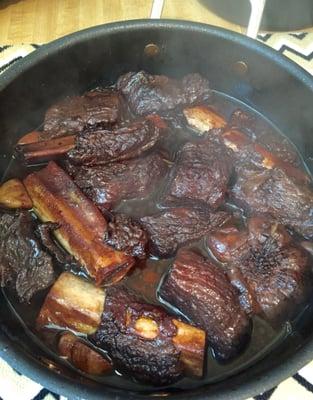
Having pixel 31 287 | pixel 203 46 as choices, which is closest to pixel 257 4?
pixel 203 46

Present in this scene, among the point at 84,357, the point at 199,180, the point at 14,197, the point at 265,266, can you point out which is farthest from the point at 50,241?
the point at 265,266

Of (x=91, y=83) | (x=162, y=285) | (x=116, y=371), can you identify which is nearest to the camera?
(x=116, y=371)

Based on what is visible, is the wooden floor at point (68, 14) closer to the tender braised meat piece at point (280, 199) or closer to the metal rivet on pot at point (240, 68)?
the metal rivet on pot at point (240, 68)

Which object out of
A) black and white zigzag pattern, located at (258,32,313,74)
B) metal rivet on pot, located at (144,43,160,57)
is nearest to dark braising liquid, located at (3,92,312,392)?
metal rivet on pot, located at (144,43,160,57)

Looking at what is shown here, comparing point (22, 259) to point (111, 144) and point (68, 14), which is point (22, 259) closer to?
point (111, 144)

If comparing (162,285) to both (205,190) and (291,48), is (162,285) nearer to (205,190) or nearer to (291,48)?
(205,190)

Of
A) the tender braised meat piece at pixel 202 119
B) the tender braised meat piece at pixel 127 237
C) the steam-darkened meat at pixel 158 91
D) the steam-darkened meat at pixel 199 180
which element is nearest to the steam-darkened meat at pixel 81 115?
the steam-darkened meat at pixel 158 91

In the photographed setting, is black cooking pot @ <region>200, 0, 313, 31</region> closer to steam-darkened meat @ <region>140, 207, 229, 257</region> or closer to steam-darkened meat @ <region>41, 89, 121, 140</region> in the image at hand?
steam-darkened meat @ <region>41, 89, 121, 140</region>
